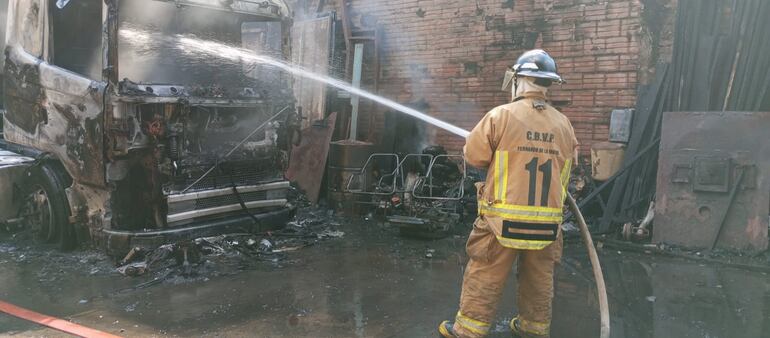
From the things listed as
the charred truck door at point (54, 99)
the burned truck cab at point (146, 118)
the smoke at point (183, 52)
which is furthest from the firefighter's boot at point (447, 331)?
the smoke at point (183, 52)

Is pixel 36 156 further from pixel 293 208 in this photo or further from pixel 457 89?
pixel 457 89

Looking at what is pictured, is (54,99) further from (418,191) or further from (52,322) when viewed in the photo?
(418,191)

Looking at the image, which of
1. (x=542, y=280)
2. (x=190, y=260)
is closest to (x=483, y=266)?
(x=542, y=280)

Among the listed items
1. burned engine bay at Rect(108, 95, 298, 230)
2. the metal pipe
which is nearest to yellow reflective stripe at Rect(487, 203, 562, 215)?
burned engine bay at Rect(108, 95, 298, 230)

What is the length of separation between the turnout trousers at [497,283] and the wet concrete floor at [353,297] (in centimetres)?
48

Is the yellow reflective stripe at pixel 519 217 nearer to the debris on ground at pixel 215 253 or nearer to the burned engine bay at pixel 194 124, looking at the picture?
the debris on ground at pixel 215 253

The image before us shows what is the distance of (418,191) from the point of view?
7.43 metres

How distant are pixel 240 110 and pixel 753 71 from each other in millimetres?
5348

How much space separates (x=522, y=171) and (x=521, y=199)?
0.16m

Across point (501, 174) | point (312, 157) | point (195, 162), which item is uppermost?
point (501, 174)

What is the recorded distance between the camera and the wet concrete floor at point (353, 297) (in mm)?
3957

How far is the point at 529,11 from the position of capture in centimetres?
775

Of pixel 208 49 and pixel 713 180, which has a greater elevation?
pixel 208 49

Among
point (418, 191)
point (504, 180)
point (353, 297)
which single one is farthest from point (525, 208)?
point (418, 191)
